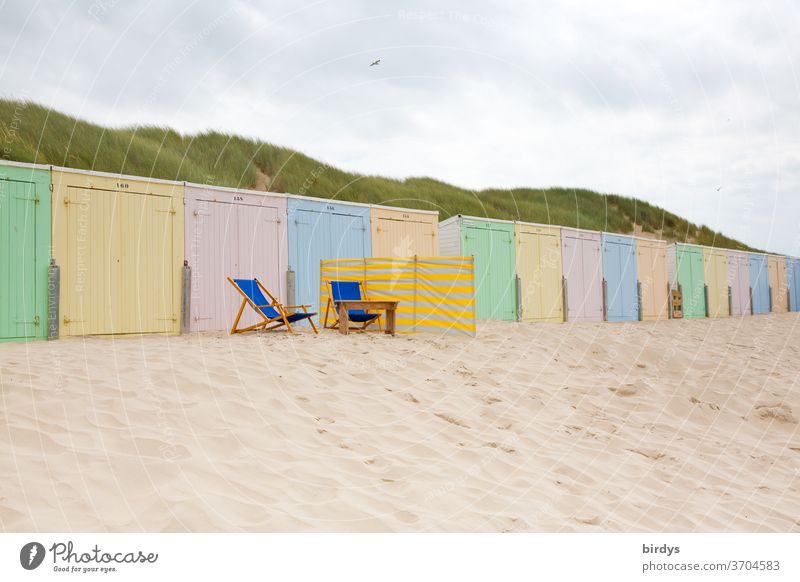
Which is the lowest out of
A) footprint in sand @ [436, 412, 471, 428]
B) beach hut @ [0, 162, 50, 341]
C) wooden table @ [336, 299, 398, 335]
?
footprint in sand @ [436, 412, 471, 428]

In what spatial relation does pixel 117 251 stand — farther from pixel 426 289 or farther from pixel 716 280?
pixel 716 280

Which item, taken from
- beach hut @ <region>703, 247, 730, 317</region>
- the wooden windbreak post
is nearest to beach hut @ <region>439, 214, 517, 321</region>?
the wooden windbreak post

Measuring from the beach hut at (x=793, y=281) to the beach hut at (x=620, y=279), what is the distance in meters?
12.4

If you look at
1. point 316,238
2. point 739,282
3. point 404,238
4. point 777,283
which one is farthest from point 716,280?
point 316,238

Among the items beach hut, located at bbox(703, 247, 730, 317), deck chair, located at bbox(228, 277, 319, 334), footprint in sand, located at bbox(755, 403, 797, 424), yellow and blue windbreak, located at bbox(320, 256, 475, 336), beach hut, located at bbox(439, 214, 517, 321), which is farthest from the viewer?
beach hut, located at bbox(703, 247, 730, 317)

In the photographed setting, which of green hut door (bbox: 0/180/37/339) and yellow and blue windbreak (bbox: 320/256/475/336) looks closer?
green hut door (bbox: 0/180/37/339)

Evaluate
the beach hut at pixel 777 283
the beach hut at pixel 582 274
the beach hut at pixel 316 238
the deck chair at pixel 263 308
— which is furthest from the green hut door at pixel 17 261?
the beach hut at pixel 777 283

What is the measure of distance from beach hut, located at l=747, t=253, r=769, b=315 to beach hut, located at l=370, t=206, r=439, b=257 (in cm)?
1520

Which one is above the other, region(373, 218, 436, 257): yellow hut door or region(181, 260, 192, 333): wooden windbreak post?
region(373, 218, 436, 257): yellow hut door

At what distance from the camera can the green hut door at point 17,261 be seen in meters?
6.86

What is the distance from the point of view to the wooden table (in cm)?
747

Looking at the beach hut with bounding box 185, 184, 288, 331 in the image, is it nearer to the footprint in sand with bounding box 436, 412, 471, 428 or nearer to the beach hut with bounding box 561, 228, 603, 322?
the footprint in sand with bounding box 436, 412, 471, 428

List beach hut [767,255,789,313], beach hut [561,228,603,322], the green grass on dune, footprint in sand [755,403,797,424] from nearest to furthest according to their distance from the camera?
footprint in sand [755,403,797,424] → the green grass on dune → beach hut [561,228,603,322] → beach hut [767,255,789,313]
